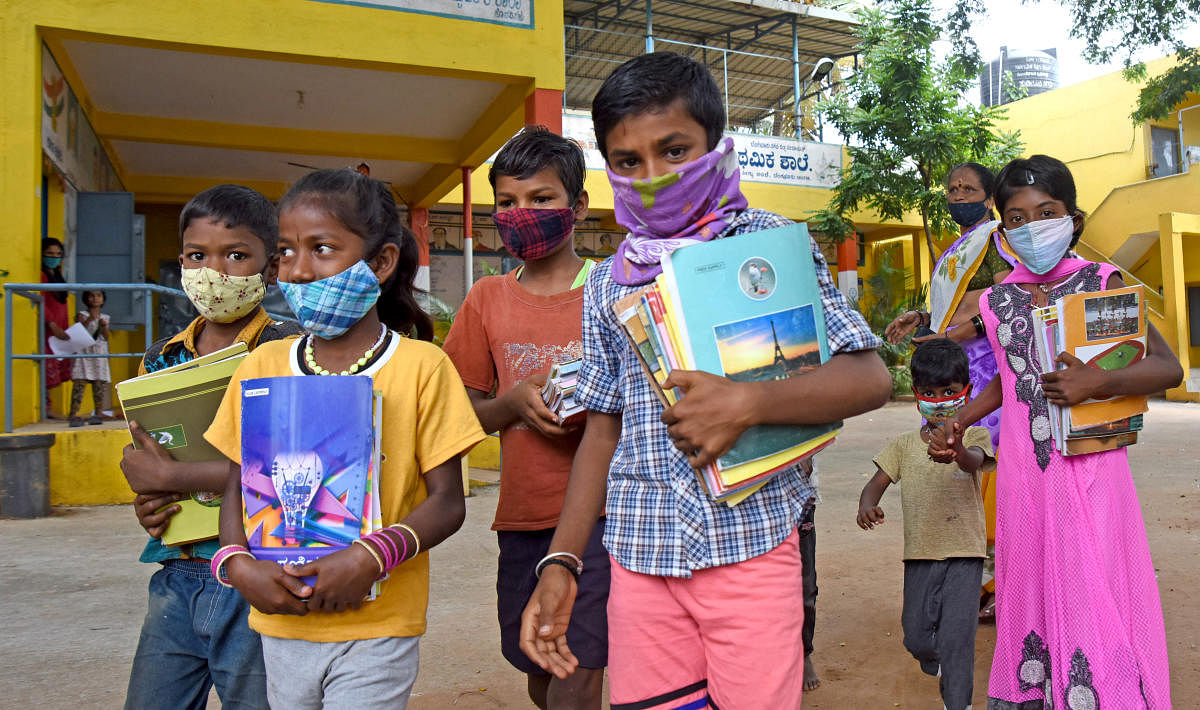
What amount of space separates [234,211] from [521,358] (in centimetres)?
80

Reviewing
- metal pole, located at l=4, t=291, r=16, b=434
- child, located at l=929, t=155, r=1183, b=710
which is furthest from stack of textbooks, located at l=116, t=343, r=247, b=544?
metal pole, located at l=4, t=291, r=16, b=434

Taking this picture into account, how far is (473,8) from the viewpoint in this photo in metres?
8.37

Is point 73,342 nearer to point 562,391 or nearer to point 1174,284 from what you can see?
point 562,391

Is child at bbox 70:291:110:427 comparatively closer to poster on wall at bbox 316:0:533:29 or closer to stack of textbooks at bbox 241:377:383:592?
poster on wall at bbox 316:0:533:29

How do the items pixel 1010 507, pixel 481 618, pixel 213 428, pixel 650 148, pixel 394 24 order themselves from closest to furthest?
pixel 650 148 → pixel 213 428 → pixel 1010 507 → pixel 481 618 → pixel 394 24

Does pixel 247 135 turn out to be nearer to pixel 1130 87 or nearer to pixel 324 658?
pixel 324 658

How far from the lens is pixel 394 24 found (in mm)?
8086

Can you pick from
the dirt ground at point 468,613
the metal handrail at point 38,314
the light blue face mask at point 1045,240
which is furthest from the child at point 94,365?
the light blue face mask at point 1045,240

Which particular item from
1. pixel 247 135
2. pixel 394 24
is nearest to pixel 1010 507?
pixel 394 24

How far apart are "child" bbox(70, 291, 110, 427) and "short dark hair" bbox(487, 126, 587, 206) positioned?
21.1ft

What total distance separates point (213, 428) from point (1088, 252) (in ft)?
66.7

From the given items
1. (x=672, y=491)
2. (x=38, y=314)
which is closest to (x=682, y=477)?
(x=672, y=491)

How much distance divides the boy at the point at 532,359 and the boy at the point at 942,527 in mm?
1196

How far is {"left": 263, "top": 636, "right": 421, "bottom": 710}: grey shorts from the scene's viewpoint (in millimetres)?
1582
